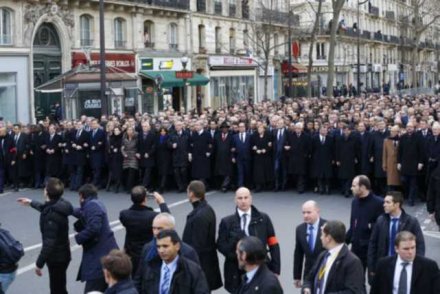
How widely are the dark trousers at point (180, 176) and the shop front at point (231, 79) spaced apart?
29.0m

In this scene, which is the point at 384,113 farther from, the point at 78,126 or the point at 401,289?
the point at 401,289

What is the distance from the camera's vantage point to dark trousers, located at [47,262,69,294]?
8.92 metres

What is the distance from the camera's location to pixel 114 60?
38.8 metres

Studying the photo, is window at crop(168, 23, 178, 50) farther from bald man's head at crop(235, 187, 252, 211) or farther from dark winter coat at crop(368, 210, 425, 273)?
dark winter coat at crop(368, 210, 425, 273)

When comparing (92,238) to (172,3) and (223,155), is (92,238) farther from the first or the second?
(172,3)

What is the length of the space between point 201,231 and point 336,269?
87.1 inches

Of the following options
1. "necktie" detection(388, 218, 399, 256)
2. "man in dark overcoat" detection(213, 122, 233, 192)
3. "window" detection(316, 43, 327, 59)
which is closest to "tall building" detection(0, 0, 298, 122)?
"man in dark overcoat" detection(213, 122, 233, 192)

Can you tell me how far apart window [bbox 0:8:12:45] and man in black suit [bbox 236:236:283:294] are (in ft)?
90.5

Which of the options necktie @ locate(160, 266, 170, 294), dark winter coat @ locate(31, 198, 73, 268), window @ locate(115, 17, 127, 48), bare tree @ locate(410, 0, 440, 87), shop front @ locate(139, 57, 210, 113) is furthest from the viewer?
bare tree @ locate(410, 0, 440, 87)

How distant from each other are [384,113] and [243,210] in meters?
15.2

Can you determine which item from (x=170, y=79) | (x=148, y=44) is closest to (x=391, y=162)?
(x=170, y=79)

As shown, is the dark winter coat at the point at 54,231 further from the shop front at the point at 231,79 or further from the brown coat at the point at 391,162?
the shop front at the point at 231,79

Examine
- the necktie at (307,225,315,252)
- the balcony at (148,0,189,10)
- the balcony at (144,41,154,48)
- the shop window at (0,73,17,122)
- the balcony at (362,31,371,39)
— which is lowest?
the necktie at (307,225,315,252)

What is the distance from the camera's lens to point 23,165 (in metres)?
20.5
